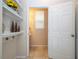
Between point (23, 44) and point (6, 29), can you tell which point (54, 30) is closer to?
point (23, 44)

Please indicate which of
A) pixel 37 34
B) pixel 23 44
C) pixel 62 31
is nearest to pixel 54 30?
pixel 62 31

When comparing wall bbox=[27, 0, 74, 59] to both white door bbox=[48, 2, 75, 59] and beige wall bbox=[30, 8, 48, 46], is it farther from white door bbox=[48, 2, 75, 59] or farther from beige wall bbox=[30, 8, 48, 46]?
beige wall bbox=[30, 8, 48, 46]

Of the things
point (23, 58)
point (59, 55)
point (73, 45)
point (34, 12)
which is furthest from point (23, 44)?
point (34, 12)

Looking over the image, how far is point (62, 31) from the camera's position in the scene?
5027 millimetres

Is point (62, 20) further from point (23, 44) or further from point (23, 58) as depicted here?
point (23, 58)

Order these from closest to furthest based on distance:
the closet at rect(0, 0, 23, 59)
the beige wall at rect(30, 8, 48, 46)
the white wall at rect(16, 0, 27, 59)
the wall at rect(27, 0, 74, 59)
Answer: the closet at rect(0, 0, 23, 59)
the white wall at rect(16, 0, 27, 59)
the wall at rect(27, 0, 74, 59)
the beige wall at rect(30, 8, 48, 46)

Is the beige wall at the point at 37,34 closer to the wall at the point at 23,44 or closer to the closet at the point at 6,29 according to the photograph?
the wall at the point at 23,44

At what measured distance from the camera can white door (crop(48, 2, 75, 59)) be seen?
485 centimetres

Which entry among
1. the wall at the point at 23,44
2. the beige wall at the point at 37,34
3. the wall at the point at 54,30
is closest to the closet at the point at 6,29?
the wall at the point at 23,44

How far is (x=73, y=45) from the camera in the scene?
4797 mm

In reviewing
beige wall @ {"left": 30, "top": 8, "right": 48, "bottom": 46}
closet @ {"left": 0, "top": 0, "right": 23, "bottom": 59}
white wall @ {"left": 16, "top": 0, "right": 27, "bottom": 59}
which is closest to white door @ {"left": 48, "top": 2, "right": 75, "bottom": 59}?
white wall @ {"left": 16, "top": 0, "right": 27, "bottom": 59}

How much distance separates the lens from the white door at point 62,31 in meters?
4.85

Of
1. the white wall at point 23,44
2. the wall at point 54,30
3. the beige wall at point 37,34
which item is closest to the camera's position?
the white wall at point 23,44

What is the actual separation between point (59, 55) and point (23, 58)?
4.39 feet
